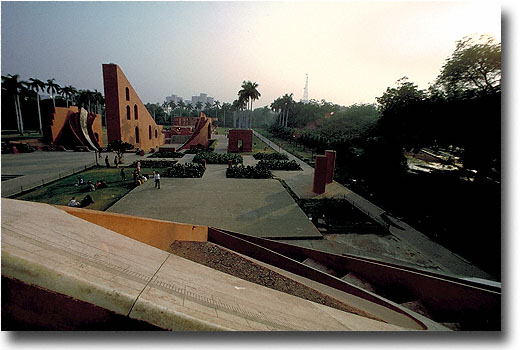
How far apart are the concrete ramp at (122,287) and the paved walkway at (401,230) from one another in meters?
6.60

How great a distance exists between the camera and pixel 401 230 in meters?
10.2

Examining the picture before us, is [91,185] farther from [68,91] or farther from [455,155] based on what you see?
[68,91]

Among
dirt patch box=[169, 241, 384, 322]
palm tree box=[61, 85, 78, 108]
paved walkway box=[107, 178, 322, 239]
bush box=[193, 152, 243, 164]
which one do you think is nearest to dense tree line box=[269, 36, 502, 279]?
paved walkway box=[107, 178, 322, 239]

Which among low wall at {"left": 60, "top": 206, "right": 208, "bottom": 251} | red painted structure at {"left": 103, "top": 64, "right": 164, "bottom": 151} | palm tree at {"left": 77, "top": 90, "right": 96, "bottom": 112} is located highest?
palm tree at {"left": 77, "top": 90, "right": 96, "bottom": 112}

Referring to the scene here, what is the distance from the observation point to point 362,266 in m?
4.98

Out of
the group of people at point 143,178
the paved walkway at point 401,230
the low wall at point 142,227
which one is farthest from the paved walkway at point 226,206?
the low wall at point 142,227

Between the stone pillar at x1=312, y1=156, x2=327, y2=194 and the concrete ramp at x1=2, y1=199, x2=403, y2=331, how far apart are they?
38.7 ft

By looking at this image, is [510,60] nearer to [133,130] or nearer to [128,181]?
[128,181]

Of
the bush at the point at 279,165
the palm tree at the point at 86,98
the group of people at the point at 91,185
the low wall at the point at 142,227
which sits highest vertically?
the palm tree at the point at 86,98

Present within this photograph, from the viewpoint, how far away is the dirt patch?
3.50 metres

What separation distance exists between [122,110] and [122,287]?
91.2ft

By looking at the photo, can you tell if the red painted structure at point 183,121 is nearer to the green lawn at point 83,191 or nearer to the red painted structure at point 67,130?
the red painted structure at point 67,130

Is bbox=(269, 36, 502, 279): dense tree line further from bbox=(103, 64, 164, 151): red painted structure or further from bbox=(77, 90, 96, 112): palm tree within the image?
bbox=(77, 90, 96, 112): palm tree

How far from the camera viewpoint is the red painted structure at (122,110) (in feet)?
78.0
